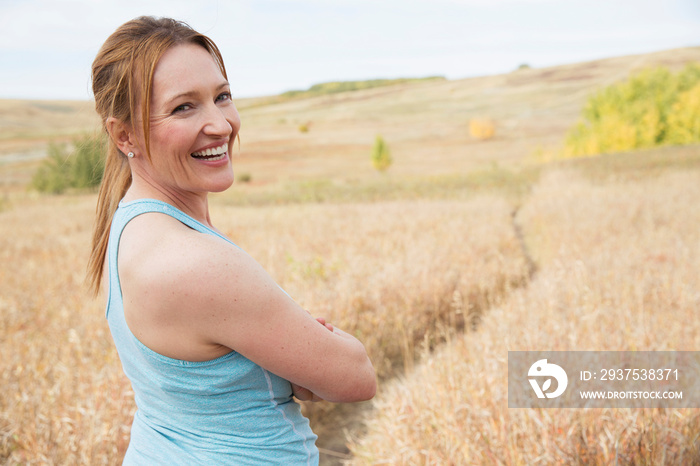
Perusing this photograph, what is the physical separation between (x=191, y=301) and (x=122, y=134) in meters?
0.51

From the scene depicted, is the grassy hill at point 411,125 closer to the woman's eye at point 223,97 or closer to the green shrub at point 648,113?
the green shrub at point 648,113

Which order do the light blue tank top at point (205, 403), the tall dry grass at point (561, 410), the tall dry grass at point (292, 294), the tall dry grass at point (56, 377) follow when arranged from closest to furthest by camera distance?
the light blue tank top at point (205, 403), the tall dry grass at point (561, 410), the tall dry grass at point (56, 377), the tall dry grass at point (292, 294)

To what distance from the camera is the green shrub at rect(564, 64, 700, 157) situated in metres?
34.4

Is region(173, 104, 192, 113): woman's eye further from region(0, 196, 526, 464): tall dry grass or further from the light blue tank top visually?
region(0, 196, 526, 464): tall dry grass

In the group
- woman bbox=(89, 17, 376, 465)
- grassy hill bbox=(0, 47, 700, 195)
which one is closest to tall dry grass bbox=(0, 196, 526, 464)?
woman bbox=(89, 17, 376, 465)

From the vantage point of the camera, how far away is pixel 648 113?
35.6m

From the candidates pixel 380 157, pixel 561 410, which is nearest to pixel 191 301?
pixel 561 410

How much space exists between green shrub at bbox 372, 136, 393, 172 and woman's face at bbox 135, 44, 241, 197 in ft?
145

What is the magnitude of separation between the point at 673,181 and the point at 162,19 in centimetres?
1496

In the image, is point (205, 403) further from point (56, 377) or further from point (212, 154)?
point (56, 377)

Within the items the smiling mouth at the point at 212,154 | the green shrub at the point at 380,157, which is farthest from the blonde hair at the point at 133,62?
the green shrub at the point at 380,157

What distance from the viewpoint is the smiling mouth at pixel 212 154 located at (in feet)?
3.91

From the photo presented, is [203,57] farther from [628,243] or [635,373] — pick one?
[628,243]

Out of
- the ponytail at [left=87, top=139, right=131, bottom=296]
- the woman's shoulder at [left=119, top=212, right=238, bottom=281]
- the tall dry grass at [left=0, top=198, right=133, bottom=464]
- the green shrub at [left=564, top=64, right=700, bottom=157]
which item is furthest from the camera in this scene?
the green shrub at [left=564, top=64, right=700, bottom=157]
